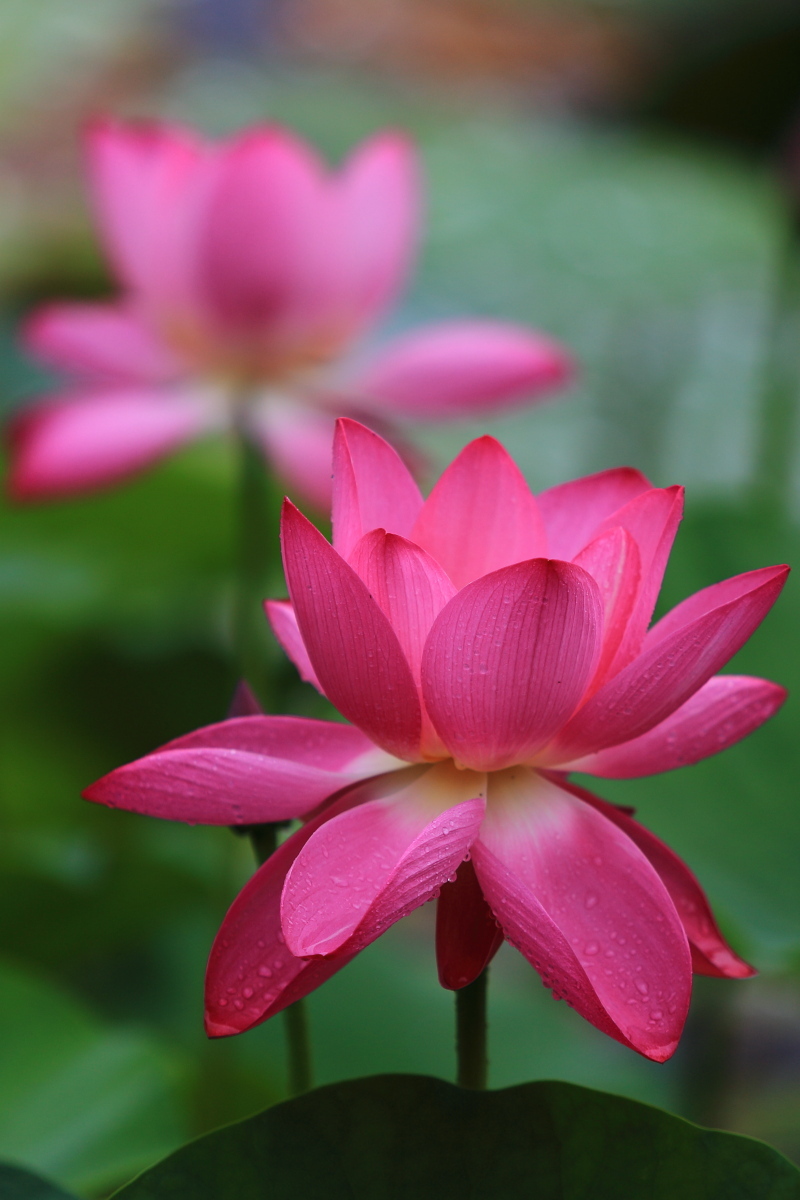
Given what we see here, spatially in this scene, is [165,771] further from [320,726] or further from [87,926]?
[87,926]

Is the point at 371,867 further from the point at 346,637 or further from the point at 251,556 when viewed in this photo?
the point at 251,556

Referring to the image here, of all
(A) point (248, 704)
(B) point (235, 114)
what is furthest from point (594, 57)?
(A) point (248, 704)

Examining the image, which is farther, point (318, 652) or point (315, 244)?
point (315, 244)

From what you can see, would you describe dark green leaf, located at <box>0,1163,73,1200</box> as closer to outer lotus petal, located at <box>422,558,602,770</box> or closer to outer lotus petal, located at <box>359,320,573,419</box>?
outer lotus petal, located at <box>422,558,602,770</box>


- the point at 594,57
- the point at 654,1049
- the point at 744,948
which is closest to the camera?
the point at 654,1049

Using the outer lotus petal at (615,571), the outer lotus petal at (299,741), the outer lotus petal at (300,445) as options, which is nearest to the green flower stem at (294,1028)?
the outer lotus petal at (299,741)

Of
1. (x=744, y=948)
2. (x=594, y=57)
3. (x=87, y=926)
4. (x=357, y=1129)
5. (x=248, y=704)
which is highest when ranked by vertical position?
(x=594, y=57)

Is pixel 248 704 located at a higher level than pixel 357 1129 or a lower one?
higher
